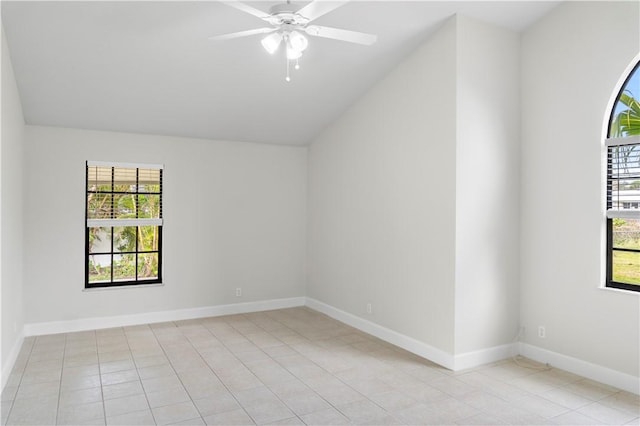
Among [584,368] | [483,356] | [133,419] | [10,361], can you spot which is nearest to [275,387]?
[133,419]

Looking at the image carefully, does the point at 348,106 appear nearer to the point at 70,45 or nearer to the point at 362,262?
the point at 362,262

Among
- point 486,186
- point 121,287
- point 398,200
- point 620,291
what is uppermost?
point 486,186

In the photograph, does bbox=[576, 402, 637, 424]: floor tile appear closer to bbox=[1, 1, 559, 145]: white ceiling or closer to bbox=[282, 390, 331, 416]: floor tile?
bbox=[282, 390, 331, 416]: floor tile

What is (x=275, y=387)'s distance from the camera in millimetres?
3602

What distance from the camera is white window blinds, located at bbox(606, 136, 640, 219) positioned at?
145 inches

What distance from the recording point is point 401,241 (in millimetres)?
4695

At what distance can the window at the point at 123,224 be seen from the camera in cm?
541

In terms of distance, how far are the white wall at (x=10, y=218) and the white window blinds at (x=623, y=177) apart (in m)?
5.05

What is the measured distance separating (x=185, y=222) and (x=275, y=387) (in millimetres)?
2947

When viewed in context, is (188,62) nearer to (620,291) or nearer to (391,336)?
(391,336)

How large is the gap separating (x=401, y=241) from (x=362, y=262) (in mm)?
806

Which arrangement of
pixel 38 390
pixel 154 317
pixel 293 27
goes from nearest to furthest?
pixel 293 27, pixel 38 390, pixel 154 317

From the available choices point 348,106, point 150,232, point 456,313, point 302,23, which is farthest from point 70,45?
point 456,313

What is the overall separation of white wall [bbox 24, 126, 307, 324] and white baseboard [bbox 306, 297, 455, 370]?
0.85 metres
